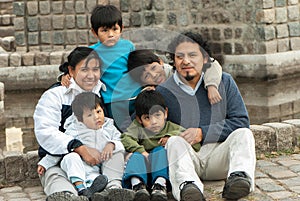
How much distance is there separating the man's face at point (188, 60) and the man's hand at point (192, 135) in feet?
1.34

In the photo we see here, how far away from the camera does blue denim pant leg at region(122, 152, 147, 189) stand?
225 inches

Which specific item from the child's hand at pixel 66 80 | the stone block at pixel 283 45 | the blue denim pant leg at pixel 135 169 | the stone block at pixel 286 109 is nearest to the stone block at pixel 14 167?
the child's hand at pixel 66 80

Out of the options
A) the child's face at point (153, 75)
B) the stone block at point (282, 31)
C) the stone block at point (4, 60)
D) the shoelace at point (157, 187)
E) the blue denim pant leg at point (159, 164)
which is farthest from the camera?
the stone block at point (4, 60)

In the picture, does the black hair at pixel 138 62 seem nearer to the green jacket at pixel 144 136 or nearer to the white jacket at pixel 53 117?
the white jacket at pixel 53 117

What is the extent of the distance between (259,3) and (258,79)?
45.5 inches

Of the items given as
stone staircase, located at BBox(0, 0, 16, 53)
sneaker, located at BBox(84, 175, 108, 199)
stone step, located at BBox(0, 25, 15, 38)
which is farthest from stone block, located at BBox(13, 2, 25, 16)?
sneaker, located at BBox(84, 175, 108, 199)

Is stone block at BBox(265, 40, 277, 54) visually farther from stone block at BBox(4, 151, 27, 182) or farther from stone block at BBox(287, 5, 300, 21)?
stone block at BBox(4, 151, 27, 182)

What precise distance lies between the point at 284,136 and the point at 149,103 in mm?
1647

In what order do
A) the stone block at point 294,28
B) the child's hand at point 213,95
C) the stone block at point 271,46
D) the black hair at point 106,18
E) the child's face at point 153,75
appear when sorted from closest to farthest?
the child's hand at point 213,95 → the black hair at point 106,18 → the child's face at point 153,75 → the stone block at point 271,46 → the stone block at point 294,28

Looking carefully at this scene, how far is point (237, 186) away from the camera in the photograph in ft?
18.1

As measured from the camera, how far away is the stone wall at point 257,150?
6.43 meters

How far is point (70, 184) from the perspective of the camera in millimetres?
5676

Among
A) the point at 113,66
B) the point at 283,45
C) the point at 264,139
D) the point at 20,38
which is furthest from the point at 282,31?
the point at 113,66

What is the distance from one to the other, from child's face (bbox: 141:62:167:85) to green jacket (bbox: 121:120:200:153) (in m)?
0.46
